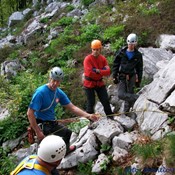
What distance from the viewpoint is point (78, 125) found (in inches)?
347

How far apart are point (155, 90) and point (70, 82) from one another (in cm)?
466

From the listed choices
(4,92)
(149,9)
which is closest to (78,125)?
(4,92)

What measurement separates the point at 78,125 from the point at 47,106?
2704 mm

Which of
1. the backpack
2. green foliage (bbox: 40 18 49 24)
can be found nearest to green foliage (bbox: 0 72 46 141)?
the backpack

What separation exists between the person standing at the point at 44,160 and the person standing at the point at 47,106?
1.80 meters

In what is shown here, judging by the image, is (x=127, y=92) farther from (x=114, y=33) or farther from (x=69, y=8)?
(x=69, y=8)

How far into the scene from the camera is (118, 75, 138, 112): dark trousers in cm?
796

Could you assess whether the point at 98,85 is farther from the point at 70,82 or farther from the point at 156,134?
the point at 70,82

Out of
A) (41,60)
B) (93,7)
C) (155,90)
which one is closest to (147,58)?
(155,90)

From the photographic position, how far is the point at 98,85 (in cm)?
773

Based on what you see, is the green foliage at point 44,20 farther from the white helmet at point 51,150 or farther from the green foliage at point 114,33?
the white helmet at point 51,150

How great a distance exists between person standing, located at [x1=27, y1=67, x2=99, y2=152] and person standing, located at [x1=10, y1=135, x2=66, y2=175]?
1798 mm

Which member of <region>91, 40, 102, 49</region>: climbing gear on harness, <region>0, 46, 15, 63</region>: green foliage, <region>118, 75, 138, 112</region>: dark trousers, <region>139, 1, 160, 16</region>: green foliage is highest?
<region>91, 40, 102, 49</region>: climbing gear on harness

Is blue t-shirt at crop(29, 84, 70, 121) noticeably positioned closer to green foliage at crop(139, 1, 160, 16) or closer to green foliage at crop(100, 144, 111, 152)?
A: green foliage at crop(100, 144, 111, 152)
